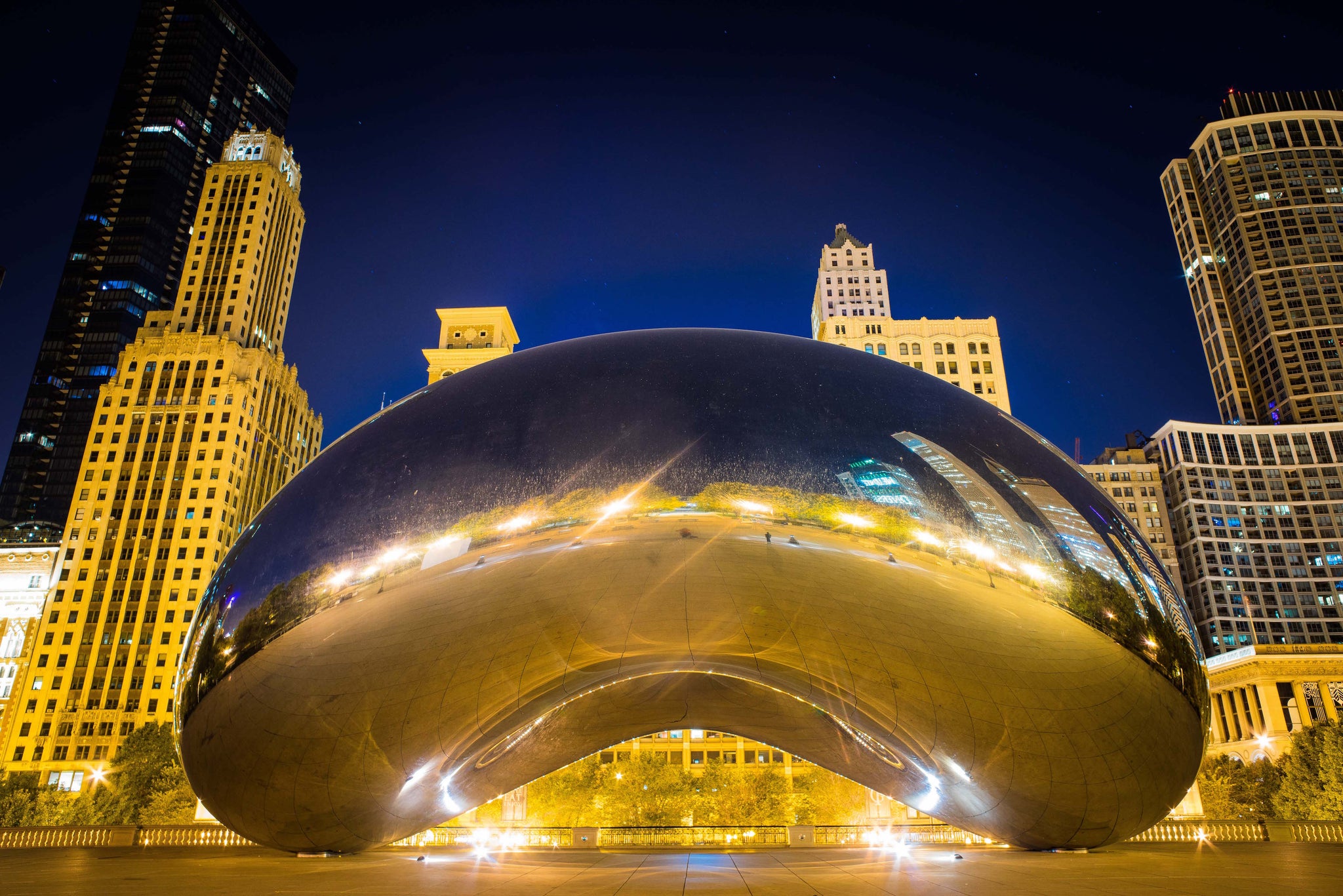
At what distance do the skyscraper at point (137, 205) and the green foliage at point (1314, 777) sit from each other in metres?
139

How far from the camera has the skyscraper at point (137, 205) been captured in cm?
11875

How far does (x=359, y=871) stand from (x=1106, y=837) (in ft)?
14.9

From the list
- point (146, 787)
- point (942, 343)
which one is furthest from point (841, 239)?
point (146, 787)

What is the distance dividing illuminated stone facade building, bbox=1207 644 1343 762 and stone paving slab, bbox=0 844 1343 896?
70978mm

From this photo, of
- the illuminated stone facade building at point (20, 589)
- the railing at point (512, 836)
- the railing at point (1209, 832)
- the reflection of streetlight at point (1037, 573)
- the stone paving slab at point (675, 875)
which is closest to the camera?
the reflection of streetlight at point (1037, 573)

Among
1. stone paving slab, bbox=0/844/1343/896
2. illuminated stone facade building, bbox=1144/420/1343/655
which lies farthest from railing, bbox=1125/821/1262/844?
illuminated stone facade building, bbox=1144/420/1343/655

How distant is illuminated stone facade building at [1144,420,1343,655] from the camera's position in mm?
101562

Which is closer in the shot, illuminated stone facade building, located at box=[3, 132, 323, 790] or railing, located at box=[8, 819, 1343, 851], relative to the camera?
railing, located at box=[8, 819, 1343, 851]

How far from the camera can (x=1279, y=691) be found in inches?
2616

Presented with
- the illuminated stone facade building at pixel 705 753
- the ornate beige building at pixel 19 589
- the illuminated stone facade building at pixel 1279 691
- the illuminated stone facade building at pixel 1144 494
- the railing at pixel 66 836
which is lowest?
the railing at pixel 66 836

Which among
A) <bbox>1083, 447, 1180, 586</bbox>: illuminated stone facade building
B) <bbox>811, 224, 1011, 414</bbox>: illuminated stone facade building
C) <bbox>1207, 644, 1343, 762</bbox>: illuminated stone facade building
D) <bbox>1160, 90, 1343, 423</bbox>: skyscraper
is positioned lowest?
<bbox>1207, 644, 1343, 762</bbox>: illuminated stone facade building

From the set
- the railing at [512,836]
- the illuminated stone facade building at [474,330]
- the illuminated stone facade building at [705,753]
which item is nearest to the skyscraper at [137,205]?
the illuminated stone facade building at [474,330]

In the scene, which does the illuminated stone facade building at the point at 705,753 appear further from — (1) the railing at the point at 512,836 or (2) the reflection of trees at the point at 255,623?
(2) the reflection of trees at the point at 255,623

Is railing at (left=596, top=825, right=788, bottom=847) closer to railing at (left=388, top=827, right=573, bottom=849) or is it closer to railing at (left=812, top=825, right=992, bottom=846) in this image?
railing at (left=388, top=827, right=573, bottom=849)
